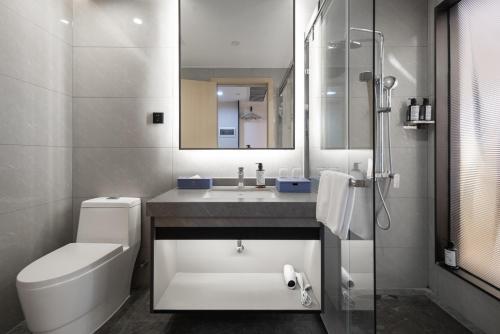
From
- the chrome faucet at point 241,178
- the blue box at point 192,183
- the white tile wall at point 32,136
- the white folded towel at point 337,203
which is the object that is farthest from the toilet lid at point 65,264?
the white folded towel at point 337,203

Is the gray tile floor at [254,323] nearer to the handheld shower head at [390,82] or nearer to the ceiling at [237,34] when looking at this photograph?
the handheld shower head at [390,82]

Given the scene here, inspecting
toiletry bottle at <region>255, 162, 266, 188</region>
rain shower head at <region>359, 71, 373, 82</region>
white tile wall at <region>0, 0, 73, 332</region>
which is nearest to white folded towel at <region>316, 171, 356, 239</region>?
rain shower head at <region>359, 71, 373, 82</region>

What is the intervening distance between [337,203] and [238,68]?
140 centimetres

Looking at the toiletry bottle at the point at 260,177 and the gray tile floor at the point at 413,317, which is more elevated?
the toiletry bottle at the point at 260,177

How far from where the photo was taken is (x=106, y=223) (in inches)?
77.0

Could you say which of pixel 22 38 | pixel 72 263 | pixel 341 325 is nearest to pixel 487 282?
pixel 341 325

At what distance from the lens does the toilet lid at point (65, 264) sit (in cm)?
132

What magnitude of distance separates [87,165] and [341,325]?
211 cm

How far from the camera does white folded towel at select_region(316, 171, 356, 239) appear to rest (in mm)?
1173

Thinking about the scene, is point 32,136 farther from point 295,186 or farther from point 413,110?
point 413,110

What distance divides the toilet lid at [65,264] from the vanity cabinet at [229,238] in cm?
35

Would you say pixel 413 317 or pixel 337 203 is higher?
pixel 337 203

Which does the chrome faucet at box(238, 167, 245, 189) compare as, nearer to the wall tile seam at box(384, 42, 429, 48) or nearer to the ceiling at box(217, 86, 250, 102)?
the ceiling at box(217, 86, 250, 102)

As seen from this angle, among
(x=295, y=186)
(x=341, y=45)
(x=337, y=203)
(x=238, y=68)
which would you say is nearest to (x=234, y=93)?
(x=238, y=68)
